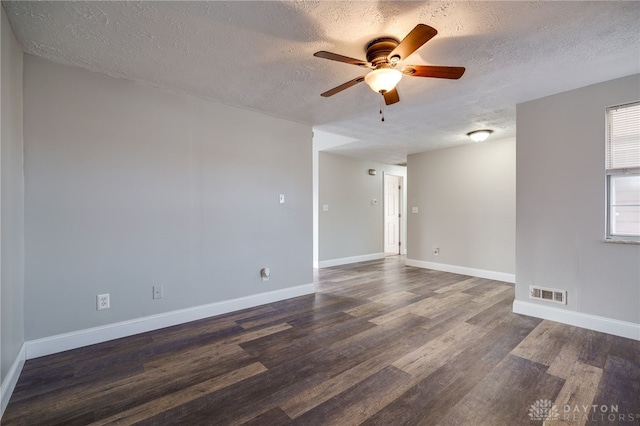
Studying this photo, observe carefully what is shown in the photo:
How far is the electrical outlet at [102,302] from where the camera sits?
7.92ft

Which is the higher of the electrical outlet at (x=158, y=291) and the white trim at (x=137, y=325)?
the electrical outlet at (x=158, y=291)

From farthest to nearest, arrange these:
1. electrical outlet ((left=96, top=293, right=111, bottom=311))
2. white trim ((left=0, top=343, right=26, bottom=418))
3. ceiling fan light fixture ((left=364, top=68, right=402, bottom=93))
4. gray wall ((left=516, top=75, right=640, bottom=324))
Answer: gray wall ((left=516, top=75, right=640, bottom=324)) → electrical outlet ((left=96, top=293, right=111, bottom=311)) → ceiling fan light fixture ((left=364, top=68, right=402, bottom=93)) → white trim ((left=0, top=343, right=26, bottom=418))

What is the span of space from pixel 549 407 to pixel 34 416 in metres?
2.95

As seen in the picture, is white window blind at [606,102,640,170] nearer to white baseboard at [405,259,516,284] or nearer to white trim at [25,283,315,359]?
white baseboard at [405,259,516,284]

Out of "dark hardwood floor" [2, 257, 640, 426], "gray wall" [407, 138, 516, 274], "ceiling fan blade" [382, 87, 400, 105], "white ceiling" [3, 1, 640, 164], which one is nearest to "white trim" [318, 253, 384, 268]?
"gray wall" [407, 138, 516, 274]

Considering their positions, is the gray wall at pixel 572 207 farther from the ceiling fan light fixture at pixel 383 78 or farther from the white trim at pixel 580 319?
the ceiling fan light fixture at pixel 383 78

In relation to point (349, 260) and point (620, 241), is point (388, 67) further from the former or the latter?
point (349, 260)

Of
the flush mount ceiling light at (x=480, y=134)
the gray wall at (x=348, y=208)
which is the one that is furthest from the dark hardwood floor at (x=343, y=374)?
the gray wall at (x=348, y=208)

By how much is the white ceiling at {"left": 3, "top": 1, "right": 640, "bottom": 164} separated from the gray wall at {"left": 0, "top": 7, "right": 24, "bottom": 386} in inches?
9.3

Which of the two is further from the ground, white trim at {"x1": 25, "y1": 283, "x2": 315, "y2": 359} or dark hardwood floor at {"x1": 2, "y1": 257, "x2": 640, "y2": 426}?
white trim at {"x1": 25, "y1": 283, "x2": 315, "y2": 359}

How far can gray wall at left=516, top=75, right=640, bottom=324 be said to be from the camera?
2.56m

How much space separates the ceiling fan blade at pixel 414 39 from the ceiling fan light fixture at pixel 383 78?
0.36 feet

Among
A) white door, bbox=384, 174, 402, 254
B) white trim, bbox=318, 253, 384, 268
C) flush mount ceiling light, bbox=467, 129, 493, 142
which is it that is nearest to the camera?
flush mount ceiling light, bbox=467, 129, 493, 142

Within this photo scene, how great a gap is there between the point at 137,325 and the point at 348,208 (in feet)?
14.5
